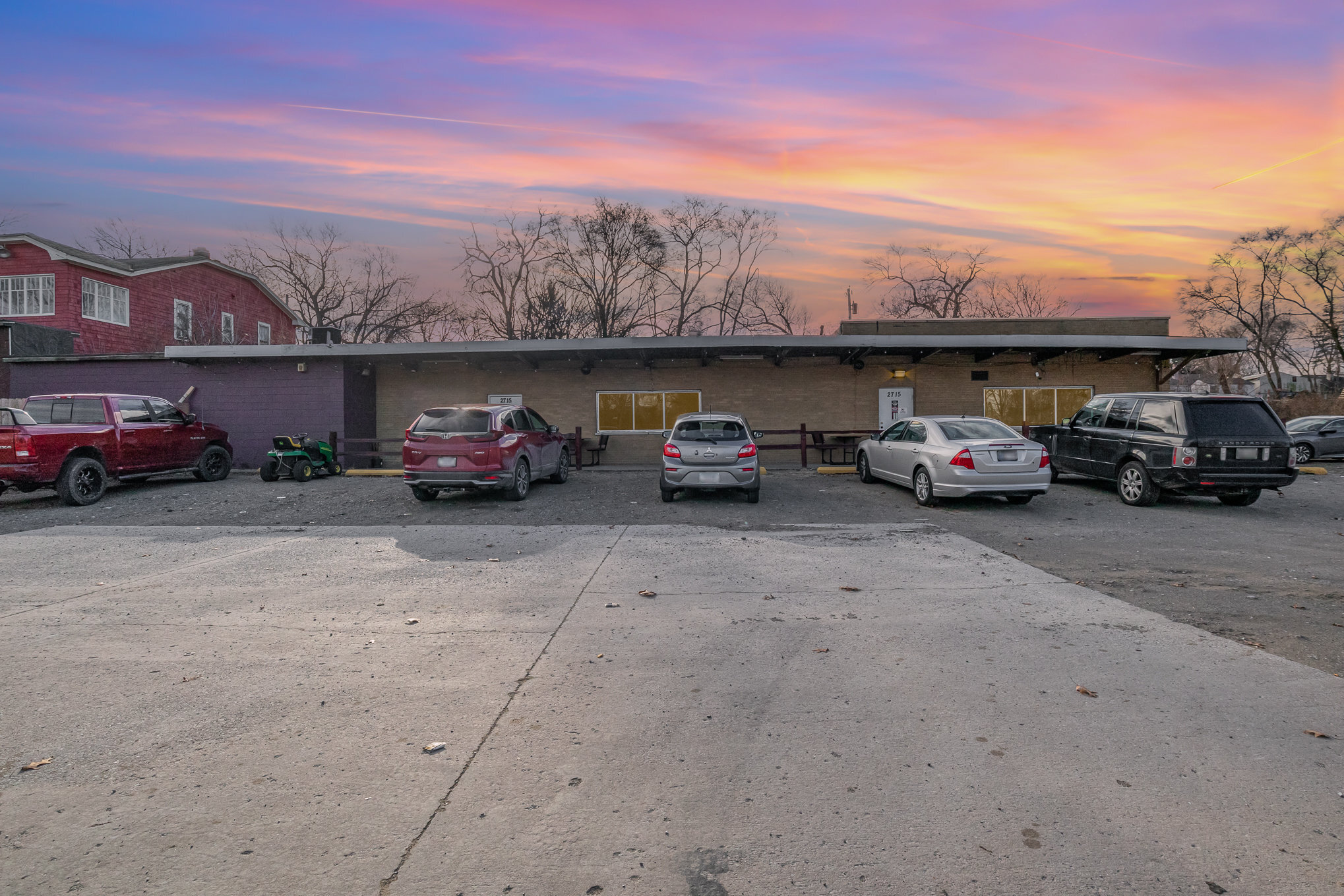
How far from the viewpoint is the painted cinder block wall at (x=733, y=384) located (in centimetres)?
2022

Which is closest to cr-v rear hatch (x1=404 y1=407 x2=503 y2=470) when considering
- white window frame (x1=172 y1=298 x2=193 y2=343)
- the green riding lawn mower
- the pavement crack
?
the green riding lawn mower

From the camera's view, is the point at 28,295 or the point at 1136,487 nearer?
the point at 1136,487

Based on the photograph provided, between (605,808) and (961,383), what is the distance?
65.3 ft

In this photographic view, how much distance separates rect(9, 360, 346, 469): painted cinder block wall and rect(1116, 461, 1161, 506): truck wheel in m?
17.7

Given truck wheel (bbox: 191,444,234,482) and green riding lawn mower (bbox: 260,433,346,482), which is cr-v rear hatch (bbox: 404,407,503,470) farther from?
truck wheel (bbox: 191,444,234,482)

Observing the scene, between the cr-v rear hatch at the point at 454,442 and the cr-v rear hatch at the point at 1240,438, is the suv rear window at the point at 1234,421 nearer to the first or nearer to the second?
the cr-v rear hatch at the point at 1240,438

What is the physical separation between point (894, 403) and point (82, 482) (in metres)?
18.7

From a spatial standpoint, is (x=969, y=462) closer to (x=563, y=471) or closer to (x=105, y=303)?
(x=563, y=471)

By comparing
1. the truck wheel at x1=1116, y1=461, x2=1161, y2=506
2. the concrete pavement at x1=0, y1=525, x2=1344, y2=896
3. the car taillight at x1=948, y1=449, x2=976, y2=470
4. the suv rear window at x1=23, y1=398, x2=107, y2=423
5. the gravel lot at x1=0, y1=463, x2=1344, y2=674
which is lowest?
the concrete pavement at x1=0, y1=525, x2=1344, y2=896

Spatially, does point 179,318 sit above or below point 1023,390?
above

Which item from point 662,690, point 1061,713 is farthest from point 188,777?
point 1061,713

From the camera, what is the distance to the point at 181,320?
93.7 ft

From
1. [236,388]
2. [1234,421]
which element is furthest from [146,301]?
[1234,421]

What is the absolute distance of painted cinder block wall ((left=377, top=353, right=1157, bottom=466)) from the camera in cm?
2022
